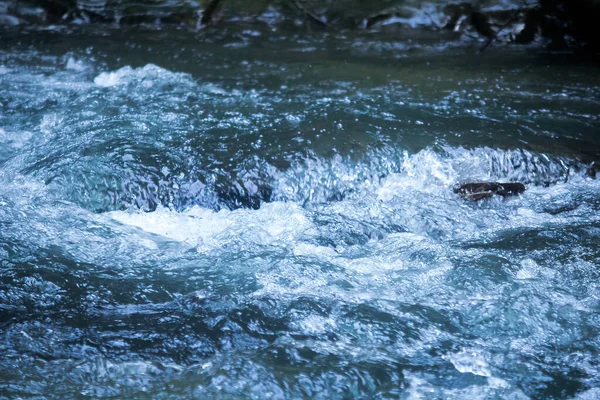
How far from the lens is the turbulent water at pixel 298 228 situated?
7.91 feet

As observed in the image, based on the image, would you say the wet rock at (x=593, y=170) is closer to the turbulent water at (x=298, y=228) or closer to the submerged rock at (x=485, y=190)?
the turbulent water at (x=298, y=228)

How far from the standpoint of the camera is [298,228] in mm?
3564

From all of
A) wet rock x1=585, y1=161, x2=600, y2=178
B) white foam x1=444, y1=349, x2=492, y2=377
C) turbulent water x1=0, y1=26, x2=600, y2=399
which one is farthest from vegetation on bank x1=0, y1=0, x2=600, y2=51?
white foam x1=444, y1=349, x2=492, y2=377

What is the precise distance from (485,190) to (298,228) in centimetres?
127

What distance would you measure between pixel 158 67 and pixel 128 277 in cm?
339

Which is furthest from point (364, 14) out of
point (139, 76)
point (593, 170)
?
point (593, 170)

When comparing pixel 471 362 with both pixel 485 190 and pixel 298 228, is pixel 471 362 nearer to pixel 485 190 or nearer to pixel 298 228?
pixel 298 228

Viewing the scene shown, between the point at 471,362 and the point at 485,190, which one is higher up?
the point at 485,190

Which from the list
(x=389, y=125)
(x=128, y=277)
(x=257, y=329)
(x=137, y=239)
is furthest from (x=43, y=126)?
(x=257, y=329)

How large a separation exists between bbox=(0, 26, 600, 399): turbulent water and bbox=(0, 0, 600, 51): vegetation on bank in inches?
29.6

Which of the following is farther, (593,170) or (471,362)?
(593,170)

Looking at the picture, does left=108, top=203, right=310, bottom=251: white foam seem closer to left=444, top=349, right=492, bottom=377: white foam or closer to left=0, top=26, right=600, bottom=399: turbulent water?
left=0, top=26, right=600, bottom=399: turbulent water

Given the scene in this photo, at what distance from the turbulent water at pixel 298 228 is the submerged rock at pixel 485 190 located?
0.06 meters

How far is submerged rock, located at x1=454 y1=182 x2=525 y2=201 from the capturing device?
12.8 feet
